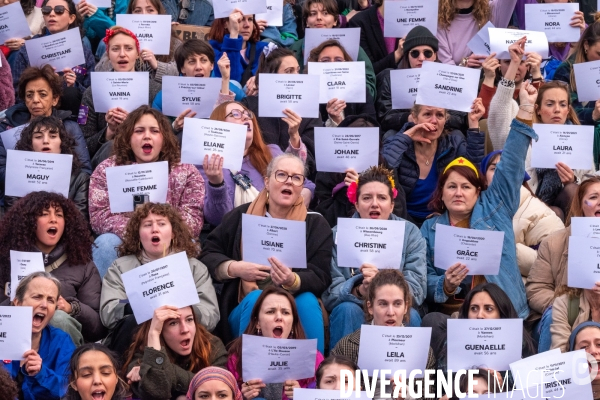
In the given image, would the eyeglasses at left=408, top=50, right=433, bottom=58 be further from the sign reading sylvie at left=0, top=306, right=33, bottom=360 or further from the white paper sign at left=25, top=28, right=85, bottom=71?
the sign reading sylvie at left=0, top=306, right=33, bottom=360

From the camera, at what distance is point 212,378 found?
305 inches

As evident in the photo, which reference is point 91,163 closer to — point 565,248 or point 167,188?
point 167,188

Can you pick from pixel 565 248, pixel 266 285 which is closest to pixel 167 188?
pixel 266 285

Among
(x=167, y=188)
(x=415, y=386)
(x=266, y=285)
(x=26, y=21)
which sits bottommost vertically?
(x=415, y=386)

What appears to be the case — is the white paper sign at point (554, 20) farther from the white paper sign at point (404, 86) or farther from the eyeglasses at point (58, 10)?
the eyeglasses at point (58, 10)

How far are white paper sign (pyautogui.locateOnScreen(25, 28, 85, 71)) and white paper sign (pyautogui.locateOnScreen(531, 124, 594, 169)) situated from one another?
408cm

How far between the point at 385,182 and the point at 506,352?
1.72m

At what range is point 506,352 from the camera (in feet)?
26.5

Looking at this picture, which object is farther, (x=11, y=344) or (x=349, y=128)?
(x=349, y=128)

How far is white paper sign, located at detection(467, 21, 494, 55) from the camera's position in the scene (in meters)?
11.4

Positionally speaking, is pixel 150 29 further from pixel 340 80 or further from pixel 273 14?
pixel 340 80

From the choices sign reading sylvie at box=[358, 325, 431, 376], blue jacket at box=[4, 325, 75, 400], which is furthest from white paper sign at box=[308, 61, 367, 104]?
blue jacket at box=[4, 325, 75, 400]

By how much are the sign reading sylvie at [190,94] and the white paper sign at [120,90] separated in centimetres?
19

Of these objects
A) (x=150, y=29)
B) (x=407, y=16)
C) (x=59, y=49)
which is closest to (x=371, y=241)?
(x=407, y=16)
